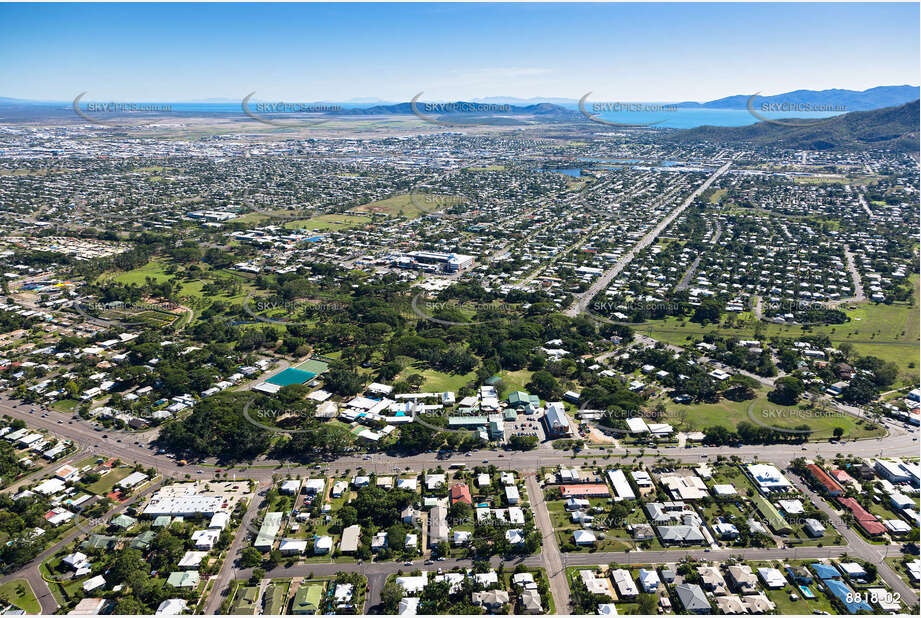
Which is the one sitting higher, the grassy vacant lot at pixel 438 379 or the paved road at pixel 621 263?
the paved road at pixel 621 263

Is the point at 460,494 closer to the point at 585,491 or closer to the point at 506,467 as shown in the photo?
the point at 506,467

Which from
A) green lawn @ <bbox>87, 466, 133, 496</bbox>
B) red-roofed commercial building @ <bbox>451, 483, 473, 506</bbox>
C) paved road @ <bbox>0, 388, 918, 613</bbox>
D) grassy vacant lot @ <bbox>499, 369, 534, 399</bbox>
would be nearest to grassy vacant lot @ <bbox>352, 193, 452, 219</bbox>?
grassy vacant lot @ <bbox>499, 369, 534, 399</bbox>

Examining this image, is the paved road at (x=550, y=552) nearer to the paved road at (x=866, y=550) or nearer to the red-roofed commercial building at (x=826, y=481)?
the paved road at (x=866, y=550)

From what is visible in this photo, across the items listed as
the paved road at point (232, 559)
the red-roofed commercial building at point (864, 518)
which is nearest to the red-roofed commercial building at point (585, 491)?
the red-roofed commercial building at point (864, 518)

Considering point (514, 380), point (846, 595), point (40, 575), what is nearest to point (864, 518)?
point (846, 595)

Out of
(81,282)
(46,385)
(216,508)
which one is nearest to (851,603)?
(216,508)

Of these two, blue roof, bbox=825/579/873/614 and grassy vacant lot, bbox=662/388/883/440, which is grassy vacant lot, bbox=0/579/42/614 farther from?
grassy vacant lot, bbox=662/388/883/440
